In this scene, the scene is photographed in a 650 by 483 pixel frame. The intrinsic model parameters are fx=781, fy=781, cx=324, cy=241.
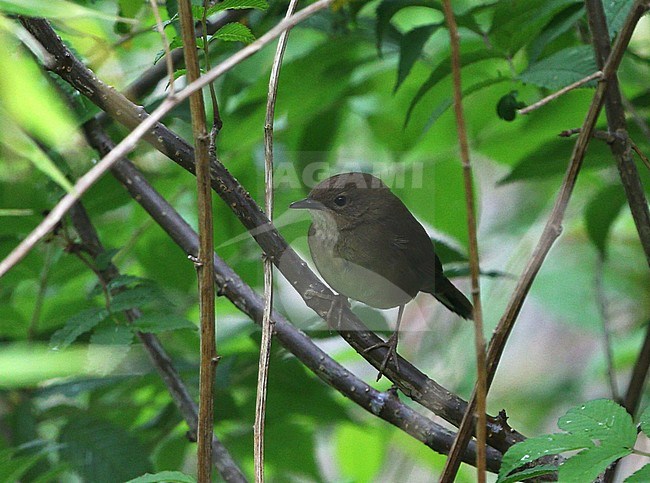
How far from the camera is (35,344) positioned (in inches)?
95.6

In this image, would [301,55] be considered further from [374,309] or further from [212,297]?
[212,297]

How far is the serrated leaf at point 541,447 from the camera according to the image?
1242mm

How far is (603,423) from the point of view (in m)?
1.29

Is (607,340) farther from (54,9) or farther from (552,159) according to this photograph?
(54,9)

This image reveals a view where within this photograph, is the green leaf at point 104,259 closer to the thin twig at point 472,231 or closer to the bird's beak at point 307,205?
the bird's beak at point 307,205

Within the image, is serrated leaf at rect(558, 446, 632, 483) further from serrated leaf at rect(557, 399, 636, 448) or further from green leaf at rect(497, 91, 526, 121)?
green leaf at rect(497, 91, 526, 121)

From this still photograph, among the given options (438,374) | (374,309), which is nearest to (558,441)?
(374,309)

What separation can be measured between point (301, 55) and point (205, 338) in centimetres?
167

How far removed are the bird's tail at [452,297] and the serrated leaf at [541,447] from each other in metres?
1.34

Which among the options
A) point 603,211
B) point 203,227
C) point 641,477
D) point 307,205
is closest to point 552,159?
point 603,211

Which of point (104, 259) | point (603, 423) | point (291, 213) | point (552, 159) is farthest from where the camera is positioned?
point (291, 213)

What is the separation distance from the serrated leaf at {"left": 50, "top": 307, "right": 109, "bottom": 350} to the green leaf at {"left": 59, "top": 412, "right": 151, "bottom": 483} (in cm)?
Result: 40

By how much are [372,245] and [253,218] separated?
1053 millimetres

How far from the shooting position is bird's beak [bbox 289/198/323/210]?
2578 millimetres
